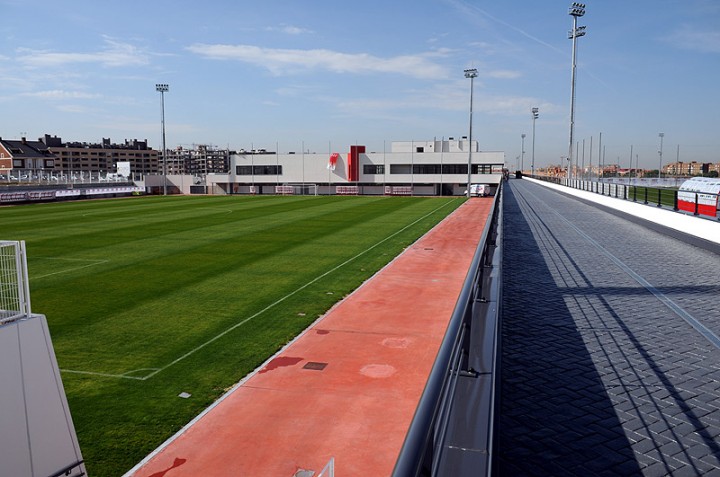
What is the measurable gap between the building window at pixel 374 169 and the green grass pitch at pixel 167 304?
5569cm

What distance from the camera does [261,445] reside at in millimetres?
5777

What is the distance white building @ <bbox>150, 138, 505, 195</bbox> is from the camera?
8131 centimetres

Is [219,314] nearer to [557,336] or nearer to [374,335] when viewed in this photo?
[374,335]

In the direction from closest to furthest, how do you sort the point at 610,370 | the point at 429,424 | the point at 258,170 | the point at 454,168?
the point at 429,424 → the point at 610,370 → the point at 454,168 → the point at 258,170

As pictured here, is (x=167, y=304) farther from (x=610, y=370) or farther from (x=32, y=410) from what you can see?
(x=610, y=370)

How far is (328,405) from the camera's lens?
6727 mm

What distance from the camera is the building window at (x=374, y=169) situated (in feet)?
272

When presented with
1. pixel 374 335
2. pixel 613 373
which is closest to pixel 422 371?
pixel 374 335

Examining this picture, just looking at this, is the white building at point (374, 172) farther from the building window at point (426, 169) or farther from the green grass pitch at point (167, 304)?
the green grass pitch at point (167, 304)

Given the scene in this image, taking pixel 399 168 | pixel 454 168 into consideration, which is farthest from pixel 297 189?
pixel 454 168

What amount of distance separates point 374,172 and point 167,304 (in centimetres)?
7265

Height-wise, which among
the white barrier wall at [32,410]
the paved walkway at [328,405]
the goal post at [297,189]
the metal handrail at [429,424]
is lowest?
the paved walkway at [328,405]

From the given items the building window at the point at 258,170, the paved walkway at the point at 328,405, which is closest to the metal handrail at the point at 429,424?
the paved walkway at the point at 328,405

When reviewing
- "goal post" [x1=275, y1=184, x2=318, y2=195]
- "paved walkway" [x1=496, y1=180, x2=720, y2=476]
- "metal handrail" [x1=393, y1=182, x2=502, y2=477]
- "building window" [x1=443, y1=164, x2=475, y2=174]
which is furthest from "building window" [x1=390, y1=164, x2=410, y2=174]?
"metal handrail" [x1=393, y1=182, x2=502, y2=477]
